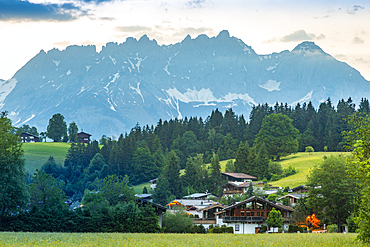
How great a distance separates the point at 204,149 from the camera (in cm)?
16550

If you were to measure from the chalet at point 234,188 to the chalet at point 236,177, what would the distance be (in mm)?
6013

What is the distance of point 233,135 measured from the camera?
170250mm

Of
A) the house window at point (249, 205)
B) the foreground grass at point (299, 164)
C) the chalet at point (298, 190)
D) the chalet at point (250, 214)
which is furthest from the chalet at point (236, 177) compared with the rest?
the house window at point (249, 205)

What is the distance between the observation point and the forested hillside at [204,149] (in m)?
127

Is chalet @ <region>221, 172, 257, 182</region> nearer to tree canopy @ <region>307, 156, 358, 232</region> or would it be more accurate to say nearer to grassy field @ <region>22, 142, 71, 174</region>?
tree canopy @ <region>307, 156, 358, 232</region>

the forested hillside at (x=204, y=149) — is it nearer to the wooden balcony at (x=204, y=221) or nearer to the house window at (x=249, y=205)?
the wooden balcony at (x=204, y=221)

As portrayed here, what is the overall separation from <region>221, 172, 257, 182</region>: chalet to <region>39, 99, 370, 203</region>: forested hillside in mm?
3344

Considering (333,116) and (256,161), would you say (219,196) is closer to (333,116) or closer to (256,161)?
(256,161)

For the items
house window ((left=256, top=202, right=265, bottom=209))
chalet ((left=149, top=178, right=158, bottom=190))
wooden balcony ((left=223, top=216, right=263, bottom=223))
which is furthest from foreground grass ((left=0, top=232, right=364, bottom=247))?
chalet ((left=149, top=178, right=158, bottom=190))

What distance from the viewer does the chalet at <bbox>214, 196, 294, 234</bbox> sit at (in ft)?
228

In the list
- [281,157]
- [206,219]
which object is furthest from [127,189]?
[281,157]

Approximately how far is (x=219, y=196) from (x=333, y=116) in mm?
51668

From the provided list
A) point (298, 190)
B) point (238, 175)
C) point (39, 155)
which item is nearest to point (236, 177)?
point (238, 175)

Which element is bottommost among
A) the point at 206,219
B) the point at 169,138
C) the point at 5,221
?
the point at 206,219
